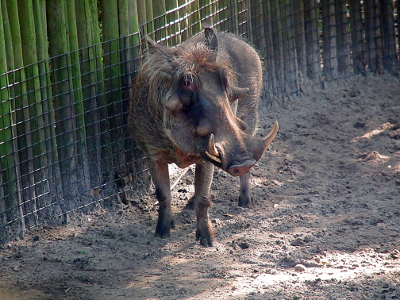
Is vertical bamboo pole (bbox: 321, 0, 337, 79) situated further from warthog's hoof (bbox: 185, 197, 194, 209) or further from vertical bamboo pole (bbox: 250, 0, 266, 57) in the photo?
warthog's hoof (bbox: 185, 197, 194, 209)

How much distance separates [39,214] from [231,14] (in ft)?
11.3

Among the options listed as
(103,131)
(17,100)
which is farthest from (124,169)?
(17,100)

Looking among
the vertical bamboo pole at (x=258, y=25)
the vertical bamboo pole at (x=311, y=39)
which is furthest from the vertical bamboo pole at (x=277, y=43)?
the vertical bamboo pole at (x=311, y=39)

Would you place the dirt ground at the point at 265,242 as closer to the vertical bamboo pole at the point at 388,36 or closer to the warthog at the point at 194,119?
the warthog at the point at 194,119

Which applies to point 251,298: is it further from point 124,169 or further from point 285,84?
point 285,84

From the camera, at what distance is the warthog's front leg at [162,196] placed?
188 inches

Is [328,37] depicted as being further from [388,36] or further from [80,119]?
[80,119]

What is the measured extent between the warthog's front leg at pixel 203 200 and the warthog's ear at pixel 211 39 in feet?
3.05

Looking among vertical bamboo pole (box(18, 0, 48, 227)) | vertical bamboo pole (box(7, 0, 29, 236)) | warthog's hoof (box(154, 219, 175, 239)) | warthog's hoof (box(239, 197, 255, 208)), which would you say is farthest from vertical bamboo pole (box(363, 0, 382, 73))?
vertical bamboo pole (box(7, 0, 29, 236))

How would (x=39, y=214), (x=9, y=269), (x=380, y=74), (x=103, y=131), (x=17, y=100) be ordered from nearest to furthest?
(x=9, y=269), (x=17, y=100), (x=39, y=214), (x=103, y=131), (x=380, y=74)

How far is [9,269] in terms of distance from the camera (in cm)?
411

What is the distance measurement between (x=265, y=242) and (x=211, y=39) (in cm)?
167

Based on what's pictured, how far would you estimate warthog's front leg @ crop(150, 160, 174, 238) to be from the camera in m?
4.78

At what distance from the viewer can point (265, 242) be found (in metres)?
4.56
